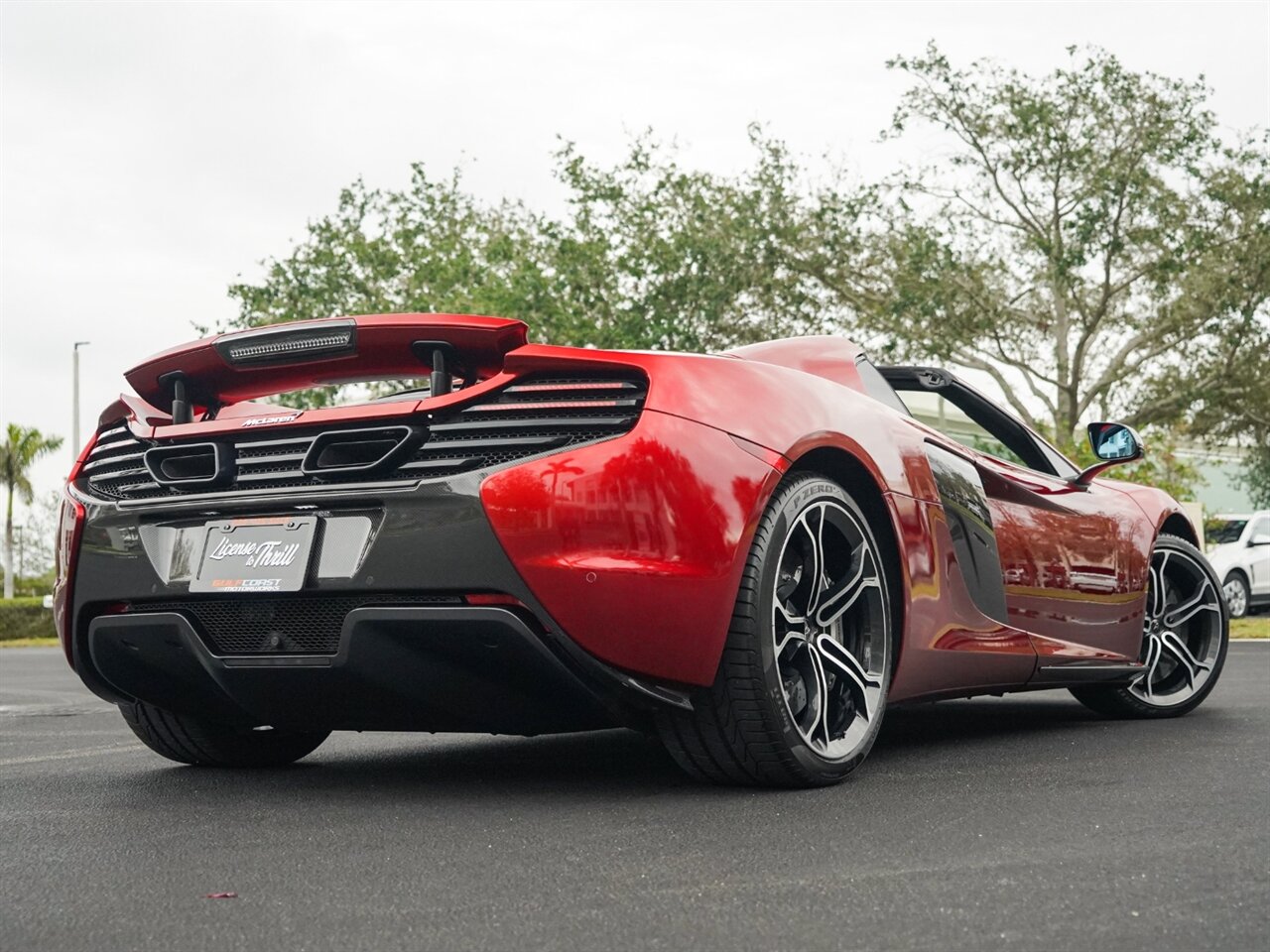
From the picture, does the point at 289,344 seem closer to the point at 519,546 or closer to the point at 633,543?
the point at 519,546

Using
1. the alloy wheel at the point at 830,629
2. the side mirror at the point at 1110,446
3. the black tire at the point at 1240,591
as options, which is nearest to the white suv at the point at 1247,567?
the black tire at the point at 1240,591

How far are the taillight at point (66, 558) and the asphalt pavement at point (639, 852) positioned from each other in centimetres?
45

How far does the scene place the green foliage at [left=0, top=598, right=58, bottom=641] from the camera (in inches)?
1214

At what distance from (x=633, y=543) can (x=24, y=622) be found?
3053 cm

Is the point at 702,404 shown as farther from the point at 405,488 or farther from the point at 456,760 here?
the point at 456,760

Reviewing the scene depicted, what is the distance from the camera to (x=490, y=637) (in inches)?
135

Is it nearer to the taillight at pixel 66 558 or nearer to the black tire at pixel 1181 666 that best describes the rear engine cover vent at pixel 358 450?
the taillight at pixel 66 558

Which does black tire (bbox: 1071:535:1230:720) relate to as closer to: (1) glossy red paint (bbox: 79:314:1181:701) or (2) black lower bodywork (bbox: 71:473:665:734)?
(1) glossy red paint (bbox: 79:314:1181:701)

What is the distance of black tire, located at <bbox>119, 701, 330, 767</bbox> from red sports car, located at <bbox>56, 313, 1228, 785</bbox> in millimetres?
21

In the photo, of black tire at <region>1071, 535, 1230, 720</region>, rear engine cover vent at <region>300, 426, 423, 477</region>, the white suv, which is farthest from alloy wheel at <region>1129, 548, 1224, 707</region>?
the white suv

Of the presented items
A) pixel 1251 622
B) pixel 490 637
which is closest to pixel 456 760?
pixel 490 637

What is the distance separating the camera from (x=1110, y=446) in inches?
227

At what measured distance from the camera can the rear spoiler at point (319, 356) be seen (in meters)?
3.70

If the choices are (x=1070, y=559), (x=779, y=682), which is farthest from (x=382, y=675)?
(x=1070, y=559)
